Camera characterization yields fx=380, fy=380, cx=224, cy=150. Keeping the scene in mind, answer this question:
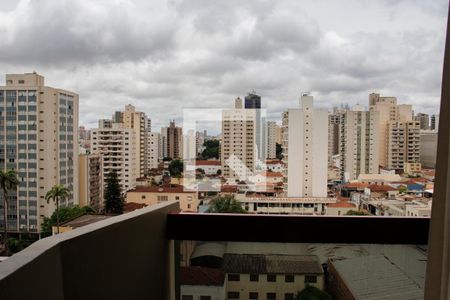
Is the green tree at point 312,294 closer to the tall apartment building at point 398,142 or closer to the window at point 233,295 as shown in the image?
the window at point 233,295

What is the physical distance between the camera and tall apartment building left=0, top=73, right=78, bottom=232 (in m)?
5.19

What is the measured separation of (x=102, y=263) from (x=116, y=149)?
5.24 meters

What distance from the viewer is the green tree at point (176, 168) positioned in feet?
16.4

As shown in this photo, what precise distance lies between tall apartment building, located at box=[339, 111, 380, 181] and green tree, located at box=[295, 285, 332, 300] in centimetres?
425

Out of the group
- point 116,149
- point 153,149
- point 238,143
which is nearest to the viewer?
point 238,143

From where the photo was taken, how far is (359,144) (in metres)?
5.49

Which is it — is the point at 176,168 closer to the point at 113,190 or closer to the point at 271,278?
the point at 113,190

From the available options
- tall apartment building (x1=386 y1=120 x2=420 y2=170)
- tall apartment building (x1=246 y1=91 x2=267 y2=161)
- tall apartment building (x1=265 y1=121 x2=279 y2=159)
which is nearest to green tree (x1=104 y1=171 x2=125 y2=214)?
tall apartment building (x1=246 y1=91 x2=267 y2=161)

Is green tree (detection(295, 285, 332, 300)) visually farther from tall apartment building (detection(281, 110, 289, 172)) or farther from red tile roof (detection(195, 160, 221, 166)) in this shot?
tall apartment building (detection(281, 110, 289, 172))

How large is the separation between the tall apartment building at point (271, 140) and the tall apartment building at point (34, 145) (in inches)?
108

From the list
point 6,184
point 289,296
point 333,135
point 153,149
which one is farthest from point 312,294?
point 6,184

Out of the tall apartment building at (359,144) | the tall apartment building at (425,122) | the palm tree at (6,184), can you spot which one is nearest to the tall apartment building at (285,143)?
the tall apartment building at (359,144)

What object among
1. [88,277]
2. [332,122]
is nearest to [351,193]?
[332,122]

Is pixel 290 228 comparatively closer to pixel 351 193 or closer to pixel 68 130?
pixel 351 193
